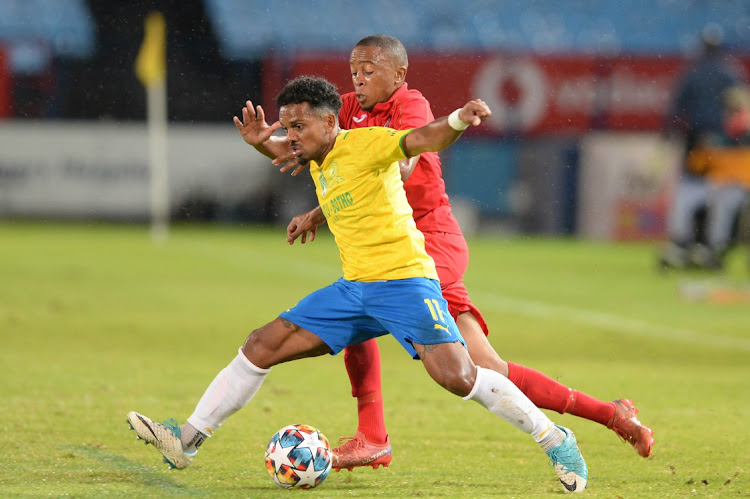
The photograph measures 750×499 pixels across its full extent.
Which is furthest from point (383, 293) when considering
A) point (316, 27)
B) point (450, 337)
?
point (316, 27)

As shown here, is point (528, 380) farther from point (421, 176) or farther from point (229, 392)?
Answer: point (229, 392)

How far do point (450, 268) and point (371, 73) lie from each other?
0.98 m

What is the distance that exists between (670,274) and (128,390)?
1232 centimetres

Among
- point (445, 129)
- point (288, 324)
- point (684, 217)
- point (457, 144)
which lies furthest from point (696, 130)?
point (445, 129)

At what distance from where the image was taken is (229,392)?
5.10 metres

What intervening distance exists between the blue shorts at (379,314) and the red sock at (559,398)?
0.56 m

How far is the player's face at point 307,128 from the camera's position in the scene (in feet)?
16.2

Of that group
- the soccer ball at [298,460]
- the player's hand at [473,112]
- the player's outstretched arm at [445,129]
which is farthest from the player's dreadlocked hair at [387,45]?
the soccer ball at [298,460]

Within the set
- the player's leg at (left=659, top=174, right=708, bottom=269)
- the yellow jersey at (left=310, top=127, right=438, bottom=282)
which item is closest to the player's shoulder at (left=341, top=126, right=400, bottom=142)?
the yellow jersey at (left=310, top=127, right=438, bottom=282)

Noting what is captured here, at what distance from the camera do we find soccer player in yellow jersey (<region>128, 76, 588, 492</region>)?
481cm

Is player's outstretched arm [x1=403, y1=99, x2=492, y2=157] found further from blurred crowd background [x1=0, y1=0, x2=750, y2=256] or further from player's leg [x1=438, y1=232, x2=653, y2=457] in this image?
blurred crowd background [x1=0, y1=0, x2=750, y2=256]

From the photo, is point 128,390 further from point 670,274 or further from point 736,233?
point 736,233

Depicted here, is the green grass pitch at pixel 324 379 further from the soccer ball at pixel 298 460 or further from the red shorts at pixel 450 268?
the red shorts at pixel 450 268

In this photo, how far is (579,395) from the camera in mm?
5309
